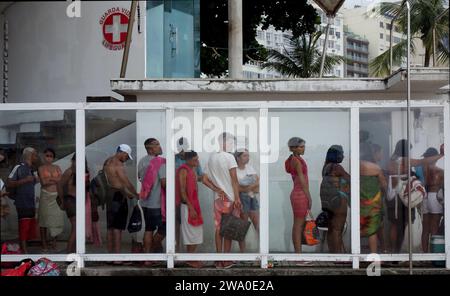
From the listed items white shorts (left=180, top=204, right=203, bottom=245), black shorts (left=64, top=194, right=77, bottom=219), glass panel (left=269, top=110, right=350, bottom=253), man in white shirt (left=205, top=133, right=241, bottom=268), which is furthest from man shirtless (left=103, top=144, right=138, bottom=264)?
glass panel (left=269, top=110, right=350, bottom=253)

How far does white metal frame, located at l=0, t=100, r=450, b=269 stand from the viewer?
5180 mm

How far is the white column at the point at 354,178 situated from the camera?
17.2ft

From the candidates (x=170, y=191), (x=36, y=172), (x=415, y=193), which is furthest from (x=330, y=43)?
(x=36, y=172)

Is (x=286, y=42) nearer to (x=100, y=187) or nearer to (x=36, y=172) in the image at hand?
(x=100, y=187)

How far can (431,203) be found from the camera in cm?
523

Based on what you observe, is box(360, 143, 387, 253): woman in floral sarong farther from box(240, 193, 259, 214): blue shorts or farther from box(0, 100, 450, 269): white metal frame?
box(240, 193, 259, 214): blue shorts

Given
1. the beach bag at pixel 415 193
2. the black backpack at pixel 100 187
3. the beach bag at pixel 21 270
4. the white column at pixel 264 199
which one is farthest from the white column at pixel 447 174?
the beach bag at pixel 21 270

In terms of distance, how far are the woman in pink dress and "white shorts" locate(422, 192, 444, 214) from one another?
2.87 ft

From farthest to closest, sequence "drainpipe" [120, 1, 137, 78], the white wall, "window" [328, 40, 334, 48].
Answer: "drainpipe" [120, 1, 137, 78], "window" [328, 40, 334, 48], the white wall

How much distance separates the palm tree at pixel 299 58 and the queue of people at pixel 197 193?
85 cm

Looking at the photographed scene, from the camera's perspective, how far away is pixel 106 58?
19.9 feet

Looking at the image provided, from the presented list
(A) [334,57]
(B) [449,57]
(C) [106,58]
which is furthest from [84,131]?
(B) [449,57]

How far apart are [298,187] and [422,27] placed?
58.8 inches

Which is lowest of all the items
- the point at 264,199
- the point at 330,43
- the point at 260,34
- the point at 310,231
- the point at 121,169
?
the point at 310,231
